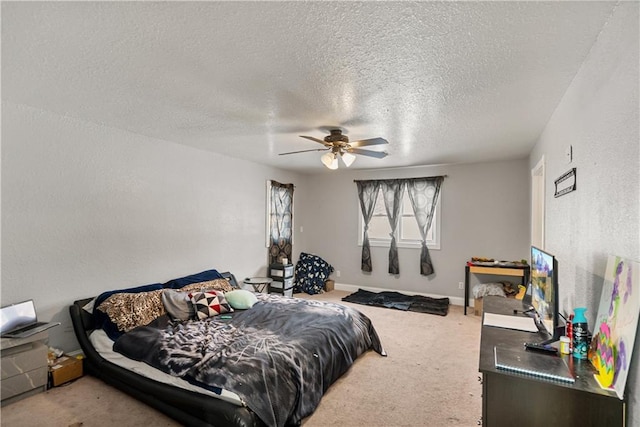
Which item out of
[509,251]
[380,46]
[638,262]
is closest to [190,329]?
[380,46]

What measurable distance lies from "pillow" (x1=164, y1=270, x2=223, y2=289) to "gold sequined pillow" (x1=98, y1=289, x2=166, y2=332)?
1.53ft

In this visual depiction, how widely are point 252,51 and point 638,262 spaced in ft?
6.52

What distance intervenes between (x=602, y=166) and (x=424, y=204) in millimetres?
4087

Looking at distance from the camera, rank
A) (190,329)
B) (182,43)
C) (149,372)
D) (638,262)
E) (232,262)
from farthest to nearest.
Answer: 1. (232,262)
2. (190,329)
3. (149,372)
4. (182,43)
5. (638,262)

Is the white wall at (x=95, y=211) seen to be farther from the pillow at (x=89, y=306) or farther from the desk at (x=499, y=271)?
the desk at (x=499, y=271)

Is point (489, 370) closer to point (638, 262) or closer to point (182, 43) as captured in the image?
point (638, 262)

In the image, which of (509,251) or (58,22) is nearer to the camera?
(58,22)

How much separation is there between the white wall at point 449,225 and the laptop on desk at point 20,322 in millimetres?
4614

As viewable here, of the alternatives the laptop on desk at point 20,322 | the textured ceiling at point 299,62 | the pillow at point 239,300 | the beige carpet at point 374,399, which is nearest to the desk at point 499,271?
the beige carpet at point 374,399

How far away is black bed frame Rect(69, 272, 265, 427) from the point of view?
1967mm

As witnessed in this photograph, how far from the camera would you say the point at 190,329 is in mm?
2949

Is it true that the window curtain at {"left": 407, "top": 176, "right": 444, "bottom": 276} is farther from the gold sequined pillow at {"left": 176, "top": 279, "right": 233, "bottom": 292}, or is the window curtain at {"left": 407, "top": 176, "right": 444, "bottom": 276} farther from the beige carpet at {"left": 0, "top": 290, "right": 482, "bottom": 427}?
the gold sequined pillow at {"left": 176, "top": 279, "right": 233, "bottom": 292}

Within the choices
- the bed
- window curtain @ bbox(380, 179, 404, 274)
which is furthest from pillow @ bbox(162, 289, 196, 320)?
window curtain @ bbox(380, 179, 404, 274)

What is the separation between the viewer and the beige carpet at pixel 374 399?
2.27 metres
